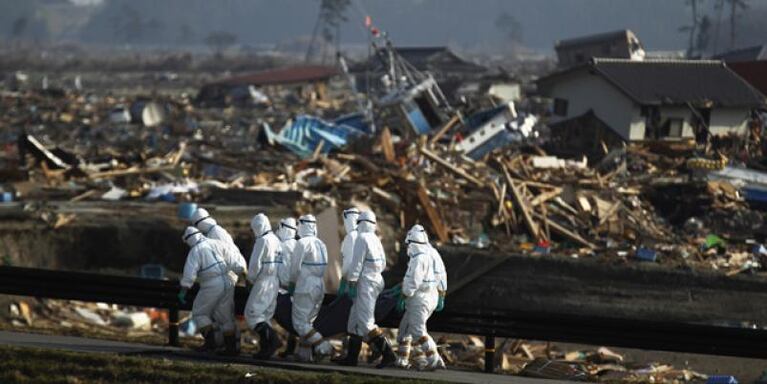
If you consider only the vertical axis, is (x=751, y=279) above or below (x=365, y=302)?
below

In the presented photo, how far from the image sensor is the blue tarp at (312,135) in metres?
36.1

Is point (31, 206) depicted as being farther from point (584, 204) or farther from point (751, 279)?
point (751, 279)

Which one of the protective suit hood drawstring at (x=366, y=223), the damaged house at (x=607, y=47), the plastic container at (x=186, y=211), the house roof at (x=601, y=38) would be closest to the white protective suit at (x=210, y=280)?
the protective suit hood drawstring at (x=366, y=223)

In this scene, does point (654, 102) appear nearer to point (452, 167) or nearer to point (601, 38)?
point (452, 167)

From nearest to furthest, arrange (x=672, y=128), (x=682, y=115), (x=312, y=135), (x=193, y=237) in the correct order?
1. (x=193, y=237)
2. (x=682, y=115)
3. (x=672, y=128)
4. (x=312, y=135)

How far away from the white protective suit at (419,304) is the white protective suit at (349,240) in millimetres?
620

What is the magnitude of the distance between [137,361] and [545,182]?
1868 cm

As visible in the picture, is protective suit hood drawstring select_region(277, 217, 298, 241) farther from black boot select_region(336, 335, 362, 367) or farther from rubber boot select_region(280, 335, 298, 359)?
black boot select_region(336, 335, 362, 367)

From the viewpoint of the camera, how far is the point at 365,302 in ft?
39.1

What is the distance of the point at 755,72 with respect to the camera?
43344mm

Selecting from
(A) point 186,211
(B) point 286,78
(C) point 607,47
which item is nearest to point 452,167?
(A) point 186,211

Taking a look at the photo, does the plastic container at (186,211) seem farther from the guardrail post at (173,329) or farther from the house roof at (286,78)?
the house roof at (286,78)

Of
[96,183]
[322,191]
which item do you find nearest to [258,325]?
[322,191]

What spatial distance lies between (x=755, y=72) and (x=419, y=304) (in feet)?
114
